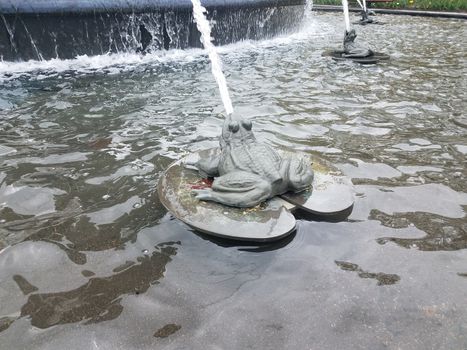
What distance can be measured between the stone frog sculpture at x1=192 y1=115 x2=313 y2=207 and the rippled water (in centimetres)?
37

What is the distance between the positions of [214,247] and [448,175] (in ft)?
9.24

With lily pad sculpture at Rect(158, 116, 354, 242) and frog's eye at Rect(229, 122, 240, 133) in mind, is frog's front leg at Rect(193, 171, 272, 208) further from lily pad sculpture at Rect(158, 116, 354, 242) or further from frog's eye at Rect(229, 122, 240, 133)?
frog's eye at Rect(229, 122, 240, 133)

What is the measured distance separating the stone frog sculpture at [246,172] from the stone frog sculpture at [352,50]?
285 inches

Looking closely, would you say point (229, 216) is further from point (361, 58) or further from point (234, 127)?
point (361, 58)

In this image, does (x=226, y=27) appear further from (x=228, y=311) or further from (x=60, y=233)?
(x=228, y=311)

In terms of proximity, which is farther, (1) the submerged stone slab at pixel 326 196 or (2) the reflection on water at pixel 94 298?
(1) the submerged stone slab at pixel 326 196

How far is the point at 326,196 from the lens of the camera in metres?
3.76

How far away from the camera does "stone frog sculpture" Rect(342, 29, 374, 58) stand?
1018 cm

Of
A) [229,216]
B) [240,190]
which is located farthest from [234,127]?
[229,216]

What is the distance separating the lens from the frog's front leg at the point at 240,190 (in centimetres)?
345

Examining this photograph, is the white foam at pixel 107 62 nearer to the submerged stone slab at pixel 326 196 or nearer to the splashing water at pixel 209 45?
the splashing water at pixel 209 45

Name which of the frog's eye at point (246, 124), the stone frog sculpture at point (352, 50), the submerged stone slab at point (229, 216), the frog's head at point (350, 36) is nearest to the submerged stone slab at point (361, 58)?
the stone frog sculpture at point (352, 50)

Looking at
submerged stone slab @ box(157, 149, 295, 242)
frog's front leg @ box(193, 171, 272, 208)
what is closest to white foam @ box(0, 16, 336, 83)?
submerged stone slab @ box(157, 149, 295, 242)

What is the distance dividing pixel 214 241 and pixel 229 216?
10.0 inches
